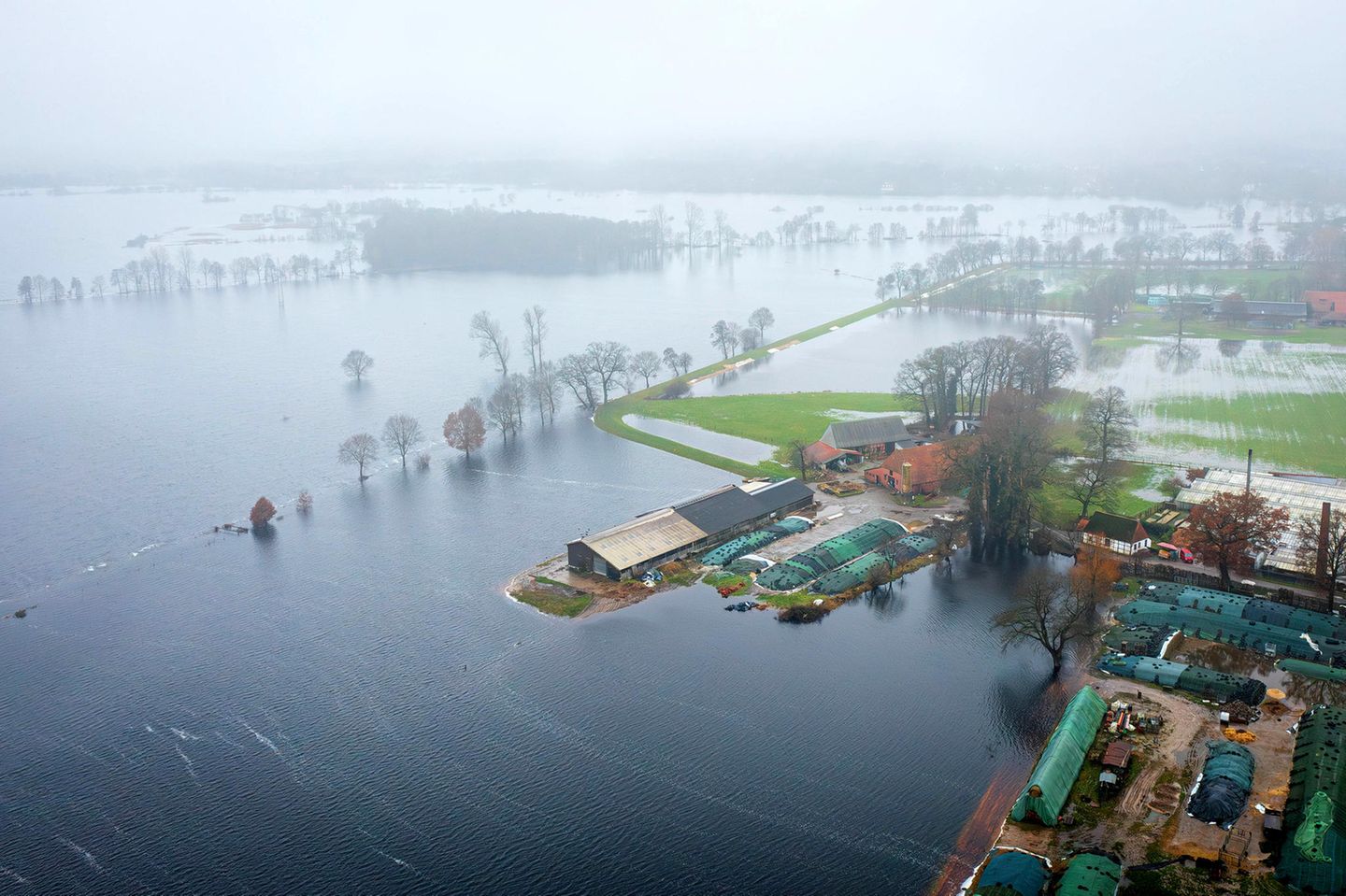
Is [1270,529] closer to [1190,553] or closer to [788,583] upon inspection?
[1190,553]

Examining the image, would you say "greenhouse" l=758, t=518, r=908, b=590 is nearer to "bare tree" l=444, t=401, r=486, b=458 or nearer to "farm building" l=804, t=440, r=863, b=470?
"farm building" l=804, t=440, r=863, b=470

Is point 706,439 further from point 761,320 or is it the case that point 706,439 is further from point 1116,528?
point 761,320

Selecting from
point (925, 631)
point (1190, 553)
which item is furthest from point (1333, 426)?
point (925, 631)

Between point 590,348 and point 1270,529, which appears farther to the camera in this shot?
point 590,348

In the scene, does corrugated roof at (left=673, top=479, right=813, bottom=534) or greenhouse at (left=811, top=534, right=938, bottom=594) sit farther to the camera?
corrugated roof at (left=673, top=479, right=813, bottom=534)

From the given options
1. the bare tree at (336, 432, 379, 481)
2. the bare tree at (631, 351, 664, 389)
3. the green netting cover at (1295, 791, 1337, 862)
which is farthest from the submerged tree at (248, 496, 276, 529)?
the green netting cover at (1295, 791, 1337, 862)


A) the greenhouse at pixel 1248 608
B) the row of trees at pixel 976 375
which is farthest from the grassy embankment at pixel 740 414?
the greenhouse at pixel 1248 608
